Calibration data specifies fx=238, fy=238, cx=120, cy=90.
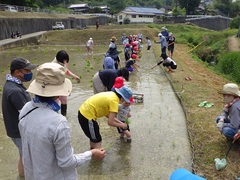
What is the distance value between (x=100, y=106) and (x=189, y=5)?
6877cm

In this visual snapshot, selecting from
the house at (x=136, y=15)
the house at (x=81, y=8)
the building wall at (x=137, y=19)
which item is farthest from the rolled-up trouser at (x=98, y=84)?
the house at (x=81, y=8)

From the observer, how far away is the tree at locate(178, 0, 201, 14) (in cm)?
6494

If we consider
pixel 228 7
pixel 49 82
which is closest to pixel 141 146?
pixel 49 82

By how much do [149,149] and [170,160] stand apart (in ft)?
1.80

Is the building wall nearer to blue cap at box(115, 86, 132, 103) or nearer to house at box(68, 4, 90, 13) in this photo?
house at box(68, 4, 90, 13)

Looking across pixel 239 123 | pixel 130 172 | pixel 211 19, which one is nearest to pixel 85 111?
pixel 130 172

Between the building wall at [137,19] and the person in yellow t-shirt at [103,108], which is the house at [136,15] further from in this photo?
the person in yellow t-shirt at [103,108]

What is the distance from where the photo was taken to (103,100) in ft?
13.0

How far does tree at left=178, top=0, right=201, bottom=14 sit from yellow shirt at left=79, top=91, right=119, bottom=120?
222 ft

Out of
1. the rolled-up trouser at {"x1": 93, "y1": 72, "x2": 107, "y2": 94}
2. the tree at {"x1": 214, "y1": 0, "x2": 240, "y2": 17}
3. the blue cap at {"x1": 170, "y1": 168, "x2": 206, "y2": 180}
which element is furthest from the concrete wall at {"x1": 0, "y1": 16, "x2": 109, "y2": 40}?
the tree at {"x1": 214, "y1": 0, "x2": 240, "y2": 17}

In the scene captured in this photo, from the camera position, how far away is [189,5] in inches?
2584

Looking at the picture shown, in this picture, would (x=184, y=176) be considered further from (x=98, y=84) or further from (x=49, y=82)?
(x=98, y=84)

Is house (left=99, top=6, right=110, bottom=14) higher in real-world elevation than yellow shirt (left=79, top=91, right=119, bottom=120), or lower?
higher

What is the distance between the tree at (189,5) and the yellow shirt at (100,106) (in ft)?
222
